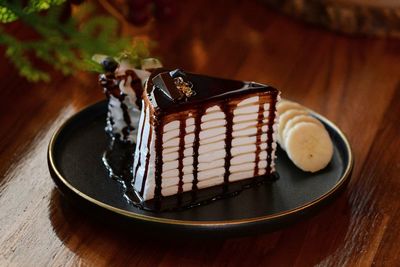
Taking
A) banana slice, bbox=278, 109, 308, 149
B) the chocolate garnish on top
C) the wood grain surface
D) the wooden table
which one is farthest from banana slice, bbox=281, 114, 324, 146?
the wood grain surface

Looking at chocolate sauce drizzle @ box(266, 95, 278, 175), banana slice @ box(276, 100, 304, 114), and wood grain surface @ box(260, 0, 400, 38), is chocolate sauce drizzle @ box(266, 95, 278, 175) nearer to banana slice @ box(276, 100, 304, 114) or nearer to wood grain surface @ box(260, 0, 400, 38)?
banana slice @ box(276, 100, 304, 114)

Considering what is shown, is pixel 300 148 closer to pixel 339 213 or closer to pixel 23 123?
pixel 339 213

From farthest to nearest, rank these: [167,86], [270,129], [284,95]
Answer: [284,95] → [270,129] → [167,86]

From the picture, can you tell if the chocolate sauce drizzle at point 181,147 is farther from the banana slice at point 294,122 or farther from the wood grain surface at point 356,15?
the wood grain surface at point 356,15

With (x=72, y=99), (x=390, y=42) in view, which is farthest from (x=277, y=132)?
(x=390, y=42)

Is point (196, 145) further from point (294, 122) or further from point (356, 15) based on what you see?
point (356, 15)

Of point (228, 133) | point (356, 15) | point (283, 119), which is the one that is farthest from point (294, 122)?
point (356, 15)

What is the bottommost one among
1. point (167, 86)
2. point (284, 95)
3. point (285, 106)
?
point (284, 95)
